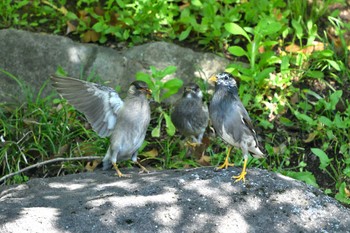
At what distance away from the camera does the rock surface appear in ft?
14.9

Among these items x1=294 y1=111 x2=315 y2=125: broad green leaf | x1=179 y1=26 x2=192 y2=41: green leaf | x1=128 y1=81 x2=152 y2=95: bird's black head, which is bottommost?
x1=294 y1=111 x2=315 y2=125: broad green leaf

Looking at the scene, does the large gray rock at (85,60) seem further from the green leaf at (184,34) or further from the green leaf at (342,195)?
the green leaf at (342,195)

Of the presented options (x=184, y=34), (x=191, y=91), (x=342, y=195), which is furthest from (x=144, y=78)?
(x=342, y=195)

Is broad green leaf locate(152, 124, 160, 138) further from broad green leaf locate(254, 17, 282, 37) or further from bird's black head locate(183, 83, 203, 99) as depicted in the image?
broad green leaf locate(254, 17, 282, 37)

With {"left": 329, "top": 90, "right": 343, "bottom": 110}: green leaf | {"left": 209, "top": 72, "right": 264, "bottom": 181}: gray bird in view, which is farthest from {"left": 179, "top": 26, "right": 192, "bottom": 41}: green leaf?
{"left": 209, "top": 72, "right": 264, "bottom": 181}: gray bird

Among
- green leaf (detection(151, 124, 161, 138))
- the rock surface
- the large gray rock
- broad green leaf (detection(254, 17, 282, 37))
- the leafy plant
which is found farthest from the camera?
the large gray rock

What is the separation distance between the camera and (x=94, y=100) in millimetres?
6270

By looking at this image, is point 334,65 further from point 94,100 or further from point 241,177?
point 241,177

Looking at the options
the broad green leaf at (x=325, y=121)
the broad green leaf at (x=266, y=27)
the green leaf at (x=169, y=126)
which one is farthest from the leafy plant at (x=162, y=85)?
the broad green leaf at (x=325, y=121)

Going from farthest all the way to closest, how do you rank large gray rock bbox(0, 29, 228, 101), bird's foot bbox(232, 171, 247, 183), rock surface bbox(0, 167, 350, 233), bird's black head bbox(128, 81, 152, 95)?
large gray rock bbox(0, 29, 228, 101) < bird's black head bbox(128, 81, 152, 95) < bird's foot bbox(232, 171, 247, 183) < rock surface bbox(0, 167, 350, 233)

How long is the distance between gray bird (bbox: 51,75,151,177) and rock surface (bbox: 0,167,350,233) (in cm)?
78

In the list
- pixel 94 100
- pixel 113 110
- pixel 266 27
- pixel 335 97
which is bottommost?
pixel 335 97

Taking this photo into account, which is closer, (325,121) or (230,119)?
(230,119)

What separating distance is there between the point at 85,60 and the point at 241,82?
5.71ft
